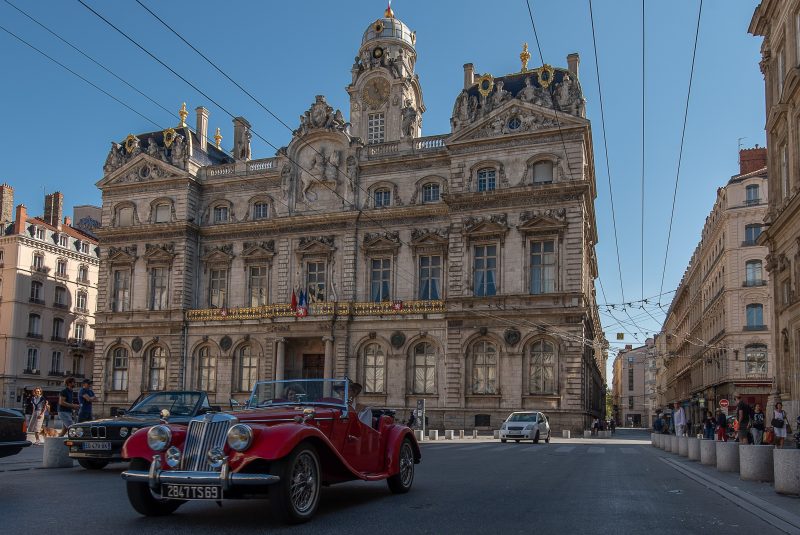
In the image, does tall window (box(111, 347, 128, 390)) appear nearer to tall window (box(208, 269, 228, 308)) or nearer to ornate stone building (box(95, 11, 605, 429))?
ornate stone building (box(95, 11, 605, 429))

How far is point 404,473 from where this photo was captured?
36.5 ft

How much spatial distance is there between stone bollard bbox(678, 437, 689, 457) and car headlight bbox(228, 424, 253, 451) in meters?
17.6

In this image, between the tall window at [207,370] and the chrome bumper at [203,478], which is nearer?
the chrome bumper at [203,478]

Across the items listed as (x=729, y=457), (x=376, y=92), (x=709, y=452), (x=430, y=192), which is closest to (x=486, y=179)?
(x=430, y=192)

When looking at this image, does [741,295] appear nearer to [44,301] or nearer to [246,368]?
[246,368]

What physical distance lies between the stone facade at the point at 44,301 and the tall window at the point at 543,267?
34858 mm

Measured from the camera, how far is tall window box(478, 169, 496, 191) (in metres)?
42.3

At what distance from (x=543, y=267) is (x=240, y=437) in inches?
1350

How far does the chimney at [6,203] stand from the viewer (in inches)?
2459

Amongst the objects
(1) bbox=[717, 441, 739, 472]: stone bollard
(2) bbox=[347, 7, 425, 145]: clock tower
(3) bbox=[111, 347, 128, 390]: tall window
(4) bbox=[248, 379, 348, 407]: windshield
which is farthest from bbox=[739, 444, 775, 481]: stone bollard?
(3) bbox=[111, 347, 128, 390]: tall window

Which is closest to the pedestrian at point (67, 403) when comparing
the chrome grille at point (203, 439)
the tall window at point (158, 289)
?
the chrome grille at point (203, 439)

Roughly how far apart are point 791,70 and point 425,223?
2315 centimetres

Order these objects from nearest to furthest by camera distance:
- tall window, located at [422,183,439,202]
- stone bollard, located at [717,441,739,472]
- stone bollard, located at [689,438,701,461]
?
1. stone bollard, located at [717,441,739,472]
2. stone bollard, located at [689,438,701,461]
3. tall window, located at [422,183,439,202]

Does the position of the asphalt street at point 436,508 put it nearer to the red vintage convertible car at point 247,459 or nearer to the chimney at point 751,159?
the red vintage convertible car at point 247,459
